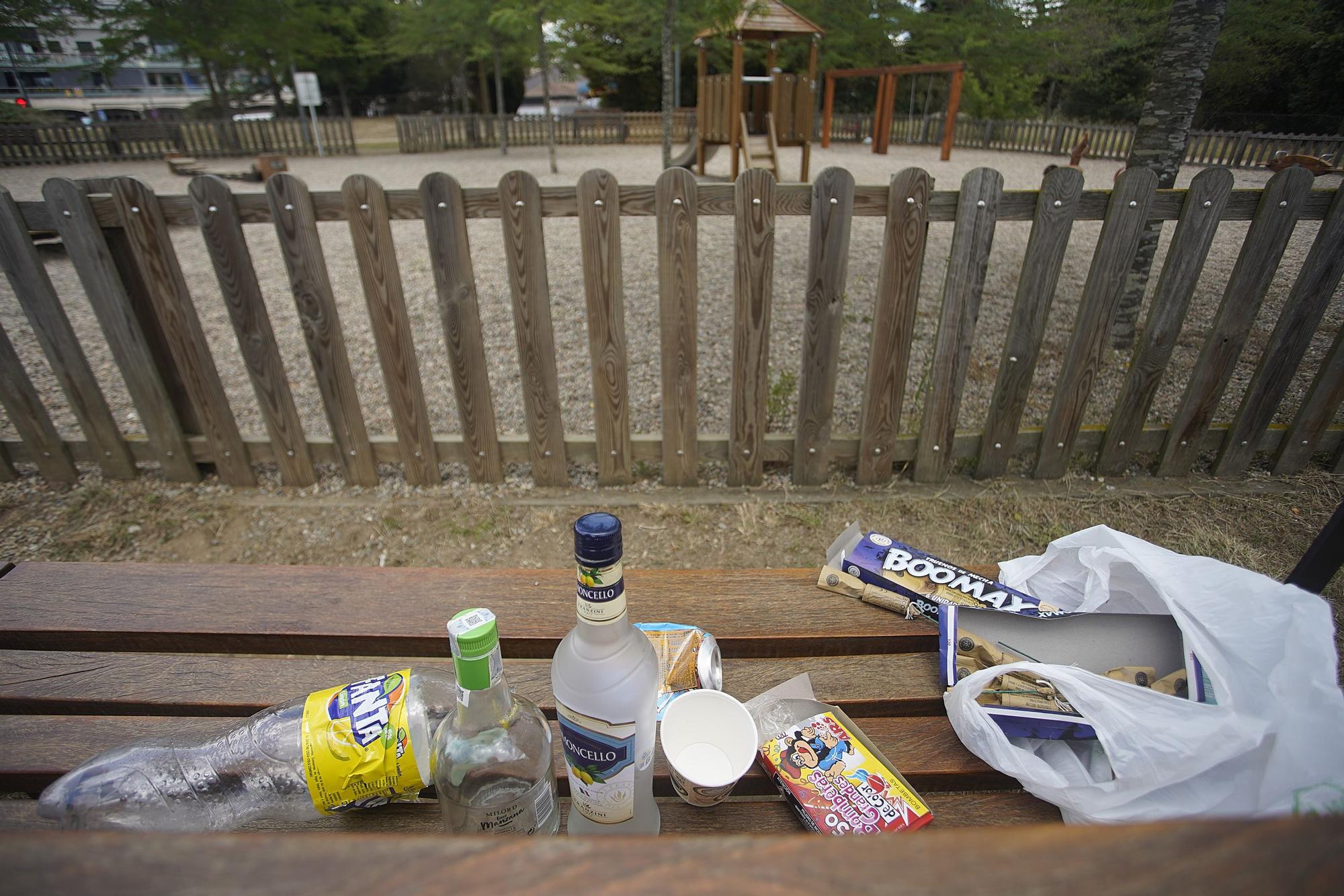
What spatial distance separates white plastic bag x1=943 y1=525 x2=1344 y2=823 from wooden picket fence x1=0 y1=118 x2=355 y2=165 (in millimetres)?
11865

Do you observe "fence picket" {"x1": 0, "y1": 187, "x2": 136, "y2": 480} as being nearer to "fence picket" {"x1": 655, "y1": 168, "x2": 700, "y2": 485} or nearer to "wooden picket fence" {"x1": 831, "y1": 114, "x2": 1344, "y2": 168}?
"fence picket" {"x1": 655, "y1": 168, "x2": 700, "y2": 485}

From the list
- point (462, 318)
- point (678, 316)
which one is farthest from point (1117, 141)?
point (462, 318)

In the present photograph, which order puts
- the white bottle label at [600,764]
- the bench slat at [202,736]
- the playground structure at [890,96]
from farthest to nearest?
the playground structure at [890,96] → the bench slat at [202,736] → the white bottle label at [600,764]

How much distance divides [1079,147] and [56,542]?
326 inches

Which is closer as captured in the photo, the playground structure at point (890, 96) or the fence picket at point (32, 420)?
the fence picket at point (32, 420)

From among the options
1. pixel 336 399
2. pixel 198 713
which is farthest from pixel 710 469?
pixel 198 713

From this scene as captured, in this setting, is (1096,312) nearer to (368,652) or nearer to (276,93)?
(368,652)

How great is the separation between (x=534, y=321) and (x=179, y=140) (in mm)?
19896

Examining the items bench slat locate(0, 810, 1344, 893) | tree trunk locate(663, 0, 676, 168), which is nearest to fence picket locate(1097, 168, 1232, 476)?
bench slat locate(0, 810, 1344, 893)

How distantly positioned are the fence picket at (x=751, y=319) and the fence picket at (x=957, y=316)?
77 centimetres

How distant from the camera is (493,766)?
2.89 feet

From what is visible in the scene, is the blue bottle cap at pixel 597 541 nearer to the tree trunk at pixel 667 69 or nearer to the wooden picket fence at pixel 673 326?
the wooden picket fence at pixel 673 326

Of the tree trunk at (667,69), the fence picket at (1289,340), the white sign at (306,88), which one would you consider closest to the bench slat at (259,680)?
the fence picket at (1289,340)

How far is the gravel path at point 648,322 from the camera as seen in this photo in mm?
3941
